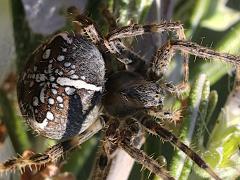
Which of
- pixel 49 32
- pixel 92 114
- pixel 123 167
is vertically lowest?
pixel 123 167

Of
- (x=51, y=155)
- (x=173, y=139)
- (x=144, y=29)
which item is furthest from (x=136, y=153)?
(x=144, y=29)

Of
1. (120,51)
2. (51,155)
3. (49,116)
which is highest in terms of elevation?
(120,51)

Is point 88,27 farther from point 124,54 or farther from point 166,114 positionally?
point 166,114

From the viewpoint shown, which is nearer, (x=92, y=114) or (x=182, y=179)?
(x=182, y=179)

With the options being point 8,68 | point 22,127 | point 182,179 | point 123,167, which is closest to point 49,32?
point 8,68

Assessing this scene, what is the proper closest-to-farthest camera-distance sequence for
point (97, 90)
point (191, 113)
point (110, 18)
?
point (191, 113), point (97, 90), point (110, 18)

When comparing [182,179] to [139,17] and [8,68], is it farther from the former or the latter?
[8,68]

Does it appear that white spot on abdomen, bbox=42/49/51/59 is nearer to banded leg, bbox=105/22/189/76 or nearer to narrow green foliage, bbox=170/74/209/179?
banded leg, bbox=105/22/189/76
